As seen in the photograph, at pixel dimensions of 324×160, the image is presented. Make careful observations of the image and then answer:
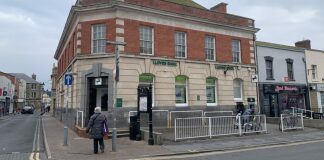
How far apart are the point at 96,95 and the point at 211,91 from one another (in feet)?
27.8

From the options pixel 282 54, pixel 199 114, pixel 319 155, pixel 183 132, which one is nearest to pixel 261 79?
pixel 282 54

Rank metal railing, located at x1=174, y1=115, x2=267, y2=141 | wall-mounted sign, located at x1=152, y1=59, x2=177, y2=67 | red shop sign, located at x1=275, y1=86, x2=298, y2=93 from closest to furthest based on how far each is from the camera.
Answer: metal railing, located at x1=174, y1=115, x2=267, y2=141
wall-mounted sign, located at x1=152, y1=59, x2=177, y2=67
red shop sign, located at x1=275, y1=86, x2=298, y2=93

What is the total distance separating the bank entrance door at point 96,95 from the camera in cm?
1816

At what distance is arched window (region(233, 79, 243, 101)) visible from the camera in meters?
23.0

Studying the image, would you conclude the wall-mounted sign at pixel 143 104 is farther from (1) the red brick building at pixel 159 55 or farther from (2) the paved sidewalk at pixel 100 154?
(1) the red brick building at pixel 159 55

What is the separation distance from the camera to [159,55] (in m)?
19.2

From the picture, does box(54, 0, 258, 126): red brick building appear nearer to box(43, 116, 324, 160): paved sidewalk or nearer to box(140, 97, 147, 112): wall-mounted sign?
box(140, 97, 147, 112): wall-mounted sign

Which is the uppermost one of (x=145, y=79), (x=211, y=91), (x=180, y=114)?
(x=145, y=79)

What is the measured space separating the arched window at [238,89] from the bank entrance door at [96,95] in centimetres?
1037

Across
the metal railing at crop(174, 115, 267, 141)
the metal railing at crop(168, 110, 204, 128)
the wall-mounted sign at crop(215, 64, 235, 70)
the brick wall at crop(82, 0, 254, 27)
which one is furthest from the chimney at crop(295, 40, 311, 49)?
the metal railing at crop(174, 115, 267, 141)

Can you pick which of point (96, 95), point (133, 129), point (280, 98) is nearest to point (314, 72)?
point (280, 98)

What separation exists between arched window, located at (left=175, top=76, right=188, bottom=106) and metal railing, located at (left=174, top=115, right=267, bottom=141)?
4.32 meters

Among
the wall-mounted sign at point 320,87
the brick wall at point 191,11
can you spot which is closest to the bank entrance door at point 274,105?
the wall-mounted sign at point 320,87

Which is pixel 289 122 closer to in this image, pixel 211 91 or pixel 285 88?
pixel 211 91
